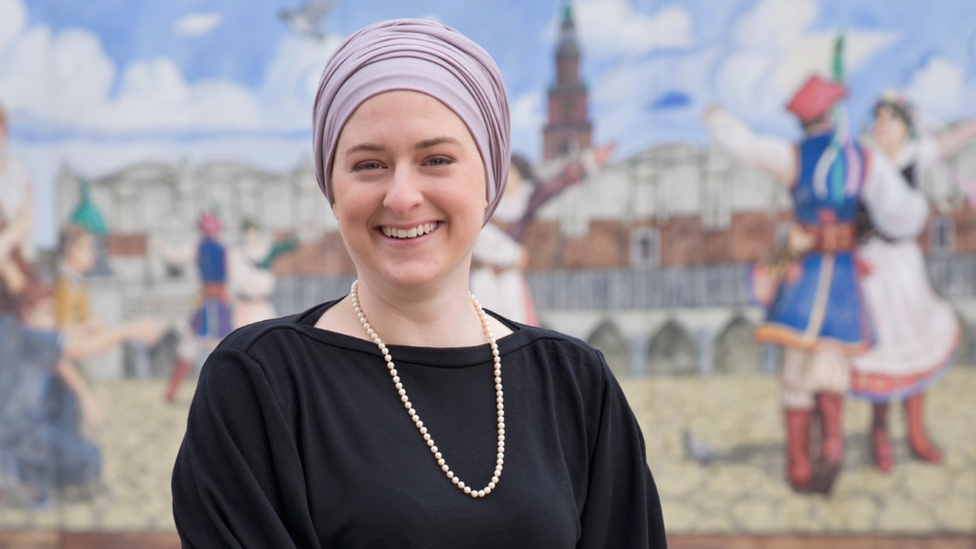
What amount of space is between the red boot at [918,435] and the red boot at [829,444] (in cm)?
33

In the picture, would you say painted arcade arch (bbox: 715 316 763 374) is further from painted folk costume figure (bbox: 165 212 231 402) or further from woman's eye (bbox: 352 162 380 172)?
woman's eye (bbox: 352 162 380 172)

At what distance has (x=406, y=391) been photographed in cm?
132

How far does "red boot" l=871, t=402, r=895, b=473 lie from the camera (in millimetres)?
5402

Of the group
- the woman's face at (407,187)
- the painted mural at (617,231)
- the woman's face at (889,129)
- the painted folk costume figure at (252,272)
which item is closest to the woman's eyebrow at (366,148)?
the woman's face at (407,187)

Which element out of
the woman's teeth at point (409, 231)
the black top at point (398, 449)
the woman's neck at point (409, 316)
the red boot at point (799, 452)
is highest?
the woman's teeth at point (409, 231)

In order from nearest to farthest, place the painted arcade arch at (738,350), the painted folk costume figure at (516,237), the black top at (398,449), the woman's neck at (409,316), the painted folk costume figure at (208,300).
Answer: the black top at (398,449) < the woman's neck at (409,316) < the painted arcade arch at (738,350) < the painted folk costume figure at (516,237) < the painted folk costume figure at (208,300)

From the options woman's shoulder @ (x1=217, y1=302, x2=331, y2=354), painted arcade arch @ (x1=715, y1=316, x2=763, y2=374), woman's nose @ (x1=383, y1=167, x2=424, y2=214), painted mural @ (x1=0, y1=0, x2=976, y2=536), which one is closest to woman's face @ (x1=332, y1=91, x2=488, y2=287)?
woman's nose @ (x1=383, y1=167, x2=424, y2=214)

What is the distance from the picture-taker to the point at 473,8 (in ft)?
18.5

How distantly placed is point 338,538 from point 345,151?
0.44 metres

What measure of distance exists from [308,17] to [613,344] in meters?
2.36

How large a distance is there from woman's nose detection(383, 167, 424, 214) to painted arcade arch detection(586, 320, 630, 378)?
439cm

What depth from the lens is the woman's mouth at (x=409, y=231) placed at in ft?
4.19

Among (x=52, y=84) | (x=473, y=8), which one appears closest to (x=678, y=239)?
(x=473, y=8)

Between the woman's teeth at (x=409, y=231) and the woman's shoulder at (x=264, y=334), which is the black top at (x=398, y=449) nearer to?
the woman's shoulder at (x=264, y=334)
